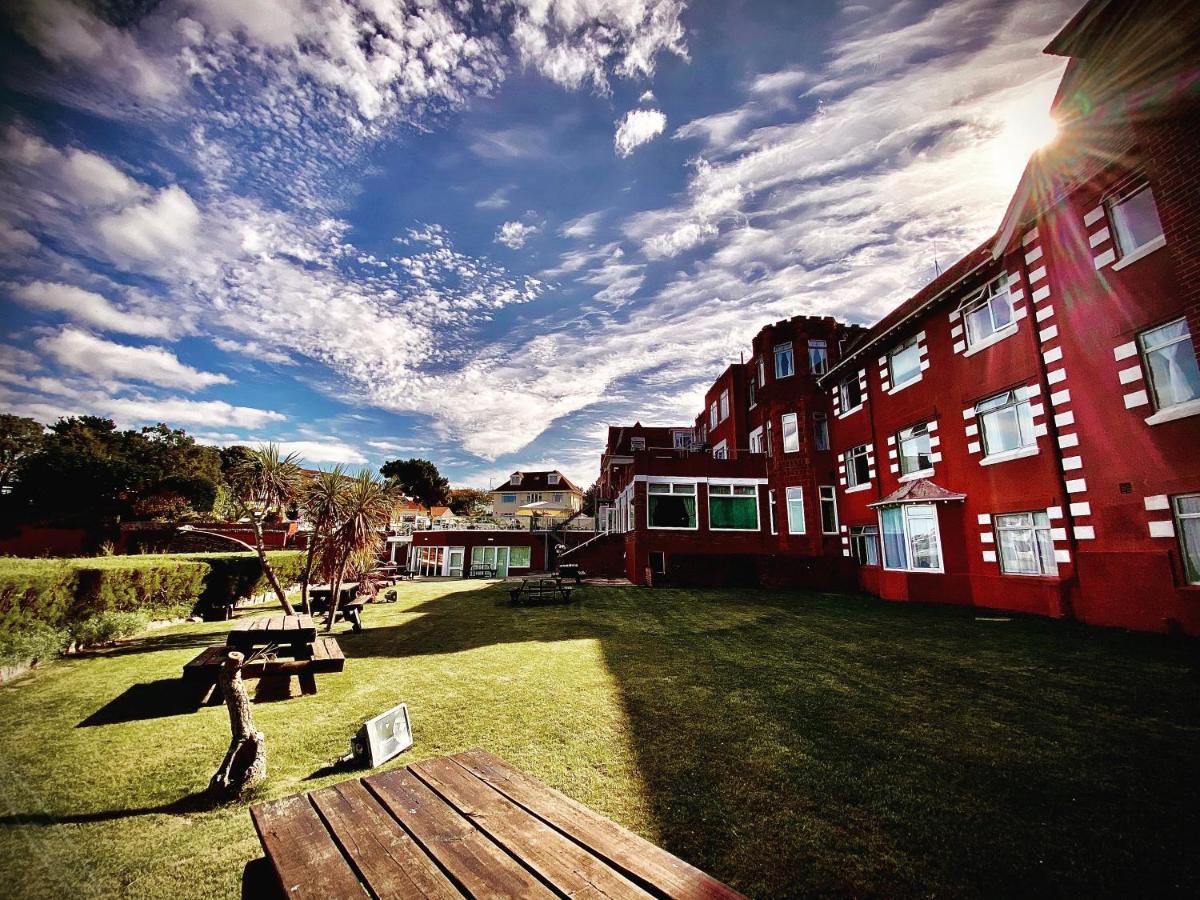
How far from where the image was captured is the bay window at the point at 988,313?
40.5ft

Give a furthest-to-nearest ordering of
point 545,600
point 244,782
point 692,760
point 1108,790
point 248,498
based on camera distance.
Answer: point 545,600 → point 248,498 → point 692,760 → point 244,782 → point 1108,790

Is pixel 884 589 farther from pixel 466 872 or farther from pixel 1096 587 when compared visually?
pixel 466 872

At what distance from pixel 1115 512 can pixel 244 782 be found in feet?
47.1

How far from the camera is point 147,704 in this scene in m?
6.48

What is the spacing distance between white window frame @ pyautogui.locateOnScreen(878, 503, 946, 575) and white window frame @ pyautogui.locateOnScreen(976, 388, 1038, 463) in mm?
2127

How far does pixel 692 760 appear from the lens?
15.0 feet

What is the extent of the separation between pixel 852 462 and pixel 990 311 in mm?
7773

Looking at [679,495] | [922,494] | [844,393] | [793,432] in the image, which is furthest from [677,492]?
[922,494]

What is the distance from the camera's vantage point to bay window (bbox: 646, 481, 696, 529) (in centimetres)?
2266

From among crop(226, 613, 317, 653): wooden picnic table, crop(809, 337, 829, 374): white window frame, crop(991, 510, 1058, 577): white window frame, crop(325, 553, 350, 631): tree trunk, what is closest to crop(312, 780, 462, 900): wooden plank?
crop(226, 613, 317, 653): wooden picnic table

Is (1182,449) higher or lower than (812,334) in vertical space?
lower

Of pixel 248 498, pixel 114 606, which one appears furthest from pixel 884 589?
pixel 114 606

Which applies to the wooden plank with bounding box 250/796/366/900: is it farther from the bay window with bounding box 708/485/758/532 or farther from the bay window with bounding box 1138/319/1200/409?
the bay window with bounding box 708/485/758/532

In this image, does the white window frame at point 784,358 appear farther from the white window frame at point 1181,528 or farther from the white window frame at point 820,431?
the white window frame at point 1181,528
